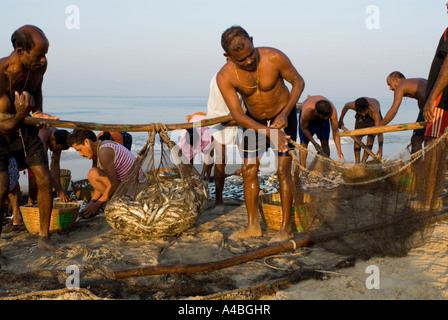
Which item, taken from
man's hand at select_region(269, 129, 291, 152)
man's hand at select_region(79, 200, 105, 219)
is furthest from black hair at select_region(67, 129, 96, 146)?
man's hand at select_region(269, 129, 291, 152)

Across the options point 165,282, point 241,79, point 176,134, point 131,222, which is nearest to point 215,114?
point 241,79

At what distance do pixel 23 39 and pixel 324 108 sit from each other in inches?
182

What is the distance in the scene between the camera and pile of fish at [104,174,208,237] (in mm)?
4078

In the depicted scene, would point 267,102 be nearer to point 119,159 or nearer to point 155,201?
point 155,201

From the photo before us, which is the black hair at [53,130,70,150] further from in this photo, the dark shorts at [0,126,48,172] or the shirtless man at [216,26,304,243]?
the shirtless man at [216,26,304,243]

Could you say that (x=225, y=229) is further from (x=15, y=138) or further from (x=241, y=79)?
(x=15, y=138)

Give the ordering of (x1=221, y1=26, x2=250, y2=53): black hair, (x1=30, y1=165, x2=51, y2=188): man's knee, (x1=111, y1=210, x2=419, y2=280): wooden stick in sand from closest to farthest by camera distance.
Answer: (x1=111, y1=210, x2=419, y2=280): wooden stick in sand
(x1=221, y1=26, x2=250, y2=53): black hair
(x1=30, y1=165, x2=51, y2=188): man's knee

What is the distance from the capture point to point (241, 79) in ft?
13.2

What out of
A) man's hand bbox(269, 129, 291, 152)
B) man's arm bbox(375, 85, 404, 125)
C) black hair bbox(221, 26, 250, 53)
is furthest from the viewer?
man's arm bbox(375, 85, 404, 125)

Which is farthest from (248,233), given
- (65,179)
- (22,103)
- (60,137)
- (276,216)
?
(65,179)

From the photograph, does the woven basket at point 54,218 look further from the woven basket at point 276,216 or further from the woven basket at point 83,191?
the woven basket at point 276,216

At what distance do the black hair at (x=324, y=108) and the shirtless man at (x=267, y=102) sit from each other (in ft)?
8.48

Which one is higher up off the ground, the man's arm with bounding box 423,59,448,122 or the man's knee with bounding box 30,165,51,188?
the man's arm with bounding box 423,59,448,122
